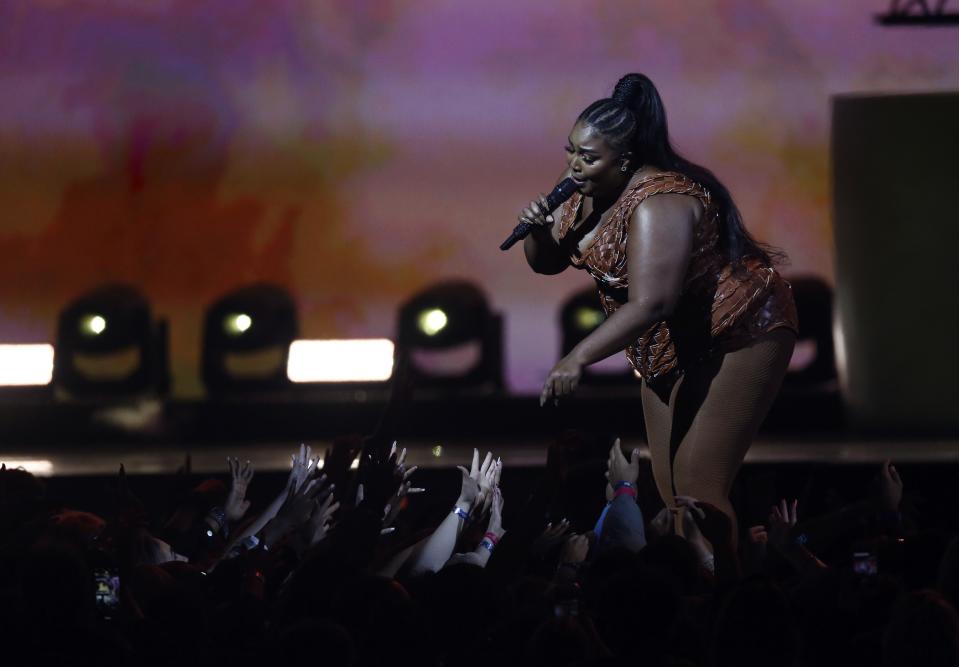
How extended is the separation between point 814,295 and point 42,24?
334cm

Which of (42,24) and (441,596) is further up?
(42,24)

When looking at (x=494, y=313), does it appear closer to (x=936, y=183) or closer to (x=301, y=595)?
(x=936, y=183)

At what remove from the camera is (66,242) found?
507 centimetres

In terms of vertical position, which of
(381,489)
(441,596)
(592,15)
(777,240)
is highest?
(592,15)

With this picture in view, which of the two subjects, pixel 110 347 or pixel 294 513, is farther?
pixel 110 347

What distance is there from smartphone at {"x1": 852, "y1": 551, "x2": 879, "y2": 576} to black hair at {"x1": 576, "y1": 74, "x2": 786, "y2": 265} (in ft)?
1.70

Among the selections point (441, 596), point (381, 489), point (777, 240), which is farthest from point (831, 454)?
point (441, 596)

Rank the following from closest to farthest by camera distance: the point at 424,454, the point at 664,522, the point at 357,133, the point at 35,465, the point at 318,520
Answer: the point at 318,520
the point at 664,522
the point at 35,465
the point at 424,454
the point at 357,133

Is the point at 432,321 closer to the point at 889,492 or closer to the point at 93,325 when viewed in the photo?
the point at 93,325

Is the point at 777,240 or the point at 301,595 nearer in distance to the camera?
the point at 301,595

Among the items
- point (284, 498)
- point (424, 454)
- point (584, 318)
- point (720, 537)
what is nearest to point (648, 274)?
point (720, 537)

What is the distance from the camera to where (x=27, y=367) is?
5207 millimetres

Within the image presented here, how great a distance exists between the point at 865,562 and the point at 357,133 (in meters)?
3.66

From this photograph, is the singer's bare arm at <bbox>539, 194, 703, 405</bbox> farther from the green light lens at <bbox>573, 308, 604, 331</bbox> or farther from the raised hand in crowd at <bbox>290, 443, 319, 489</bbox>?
the green light lens at <bbox>573, 308, 604, 331</bbox>
